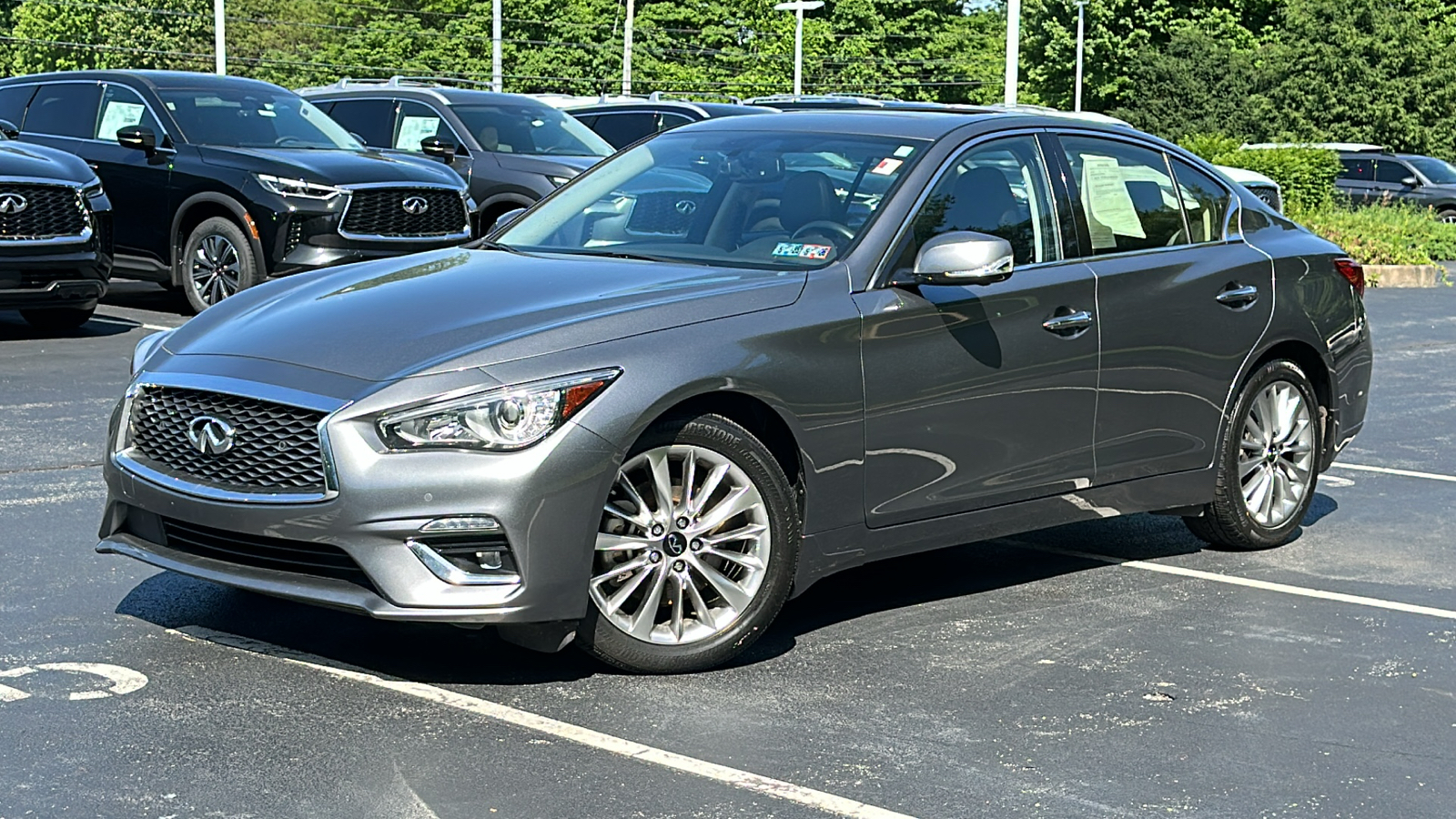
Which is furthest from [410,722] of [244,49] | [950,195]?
[244,49]

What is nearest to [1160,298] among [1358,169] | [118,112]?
[118,112]

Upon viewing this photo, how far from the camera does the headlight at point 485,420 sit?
500cm

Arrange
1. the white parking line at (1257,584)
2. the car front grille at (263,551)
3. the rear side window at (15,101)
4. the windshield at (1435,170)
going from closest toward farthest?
the car front grille at (263,551), the white parking line at (1257,584), the rear side window at (15,101), the windshield at (1435,170)

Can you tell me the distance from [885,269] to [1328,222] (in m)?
20.1

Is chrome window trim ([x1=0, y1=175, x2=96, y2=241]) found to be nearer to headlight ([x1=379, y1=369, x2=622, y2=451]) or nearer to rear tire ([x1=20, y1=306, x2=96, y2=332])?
rear tire ([x1=20, y1=306, x2=96, y2=332])

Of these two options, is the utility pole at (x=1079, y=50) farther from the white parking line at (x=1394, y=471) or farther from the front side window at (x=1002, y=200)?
the front side window at (x=1002, y=200)

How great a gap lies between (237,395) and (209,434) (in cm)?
15

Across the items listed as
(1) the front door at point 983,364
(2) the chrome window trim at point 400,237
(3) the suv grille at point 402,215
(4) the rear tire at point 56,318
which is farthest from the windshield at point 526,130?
(1) the front door at point 983,364

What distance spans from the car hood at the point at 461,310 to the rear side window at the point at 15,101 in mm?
10887

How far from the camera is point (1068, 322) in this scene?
6395mm

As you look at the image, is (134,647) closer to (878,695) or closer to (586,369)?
(586,369)

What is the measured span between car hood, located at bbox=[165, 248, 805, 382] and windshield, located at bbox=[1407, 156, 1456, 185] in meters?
32.2

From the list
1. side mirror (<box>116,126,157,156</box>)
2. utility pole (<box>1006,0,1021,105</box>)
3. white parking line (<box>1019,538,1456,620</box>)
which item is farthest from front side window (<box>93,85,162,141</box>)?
utility pole (<box>1006,0,1021,105</box>)

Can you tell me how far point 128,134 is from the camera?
14906mm
